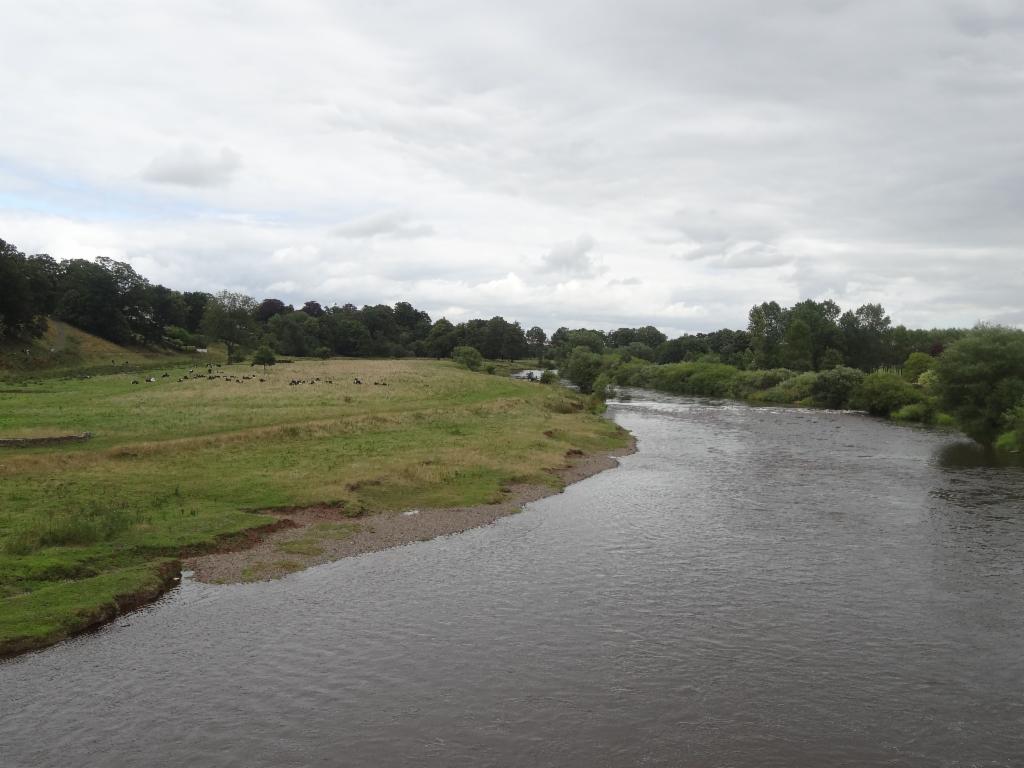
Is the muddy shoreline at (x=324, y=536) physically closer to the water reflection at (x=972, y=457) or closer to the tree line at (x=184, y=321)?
the water reflection at (x=972, y=457)

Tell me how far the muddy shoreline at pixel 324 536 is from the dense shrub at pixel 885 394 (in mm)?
79679

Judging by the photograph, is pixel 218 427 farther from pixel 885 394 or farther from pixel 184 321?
pixel 184 321

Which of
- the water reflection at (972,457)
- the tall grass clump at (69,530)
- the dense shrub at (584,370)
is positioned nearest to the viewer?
the tall grass clump at (69,530)

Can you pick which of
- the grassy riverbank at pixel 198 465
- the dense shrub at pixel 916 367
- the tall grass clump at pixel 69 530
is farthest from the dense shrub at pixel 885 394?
the tall grass clump at pixel 69 530

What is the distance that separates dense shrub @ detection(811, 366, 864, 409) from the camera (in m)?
124

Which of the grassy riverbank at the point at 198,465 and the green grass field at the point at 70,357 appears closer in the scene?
the grassy riverbank at the point at 198,465

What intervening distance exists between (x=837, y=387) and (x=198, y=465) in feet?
346

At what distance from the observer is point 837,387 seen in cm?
12450

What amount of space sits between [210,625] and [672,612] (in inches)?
645

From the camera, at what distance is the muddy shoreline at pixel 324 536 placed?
32.1 metres

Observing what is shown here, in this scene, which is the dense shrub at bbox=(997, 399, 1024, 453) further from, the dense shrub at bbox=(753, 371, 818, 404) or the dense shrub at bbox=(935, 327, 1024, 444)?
the dense shrub at bbox=(753, 371, 818, 404)

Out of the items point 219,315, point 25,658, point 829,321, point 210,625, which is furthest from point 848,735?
point 829,321

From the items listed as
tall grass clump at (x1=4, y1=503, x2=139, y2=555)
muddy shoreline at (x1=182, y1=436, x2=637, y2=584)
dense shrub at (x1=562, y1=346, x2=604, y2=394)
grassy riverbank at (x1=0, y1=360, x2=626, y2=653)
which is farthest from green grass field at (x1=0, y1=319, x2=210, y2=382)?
dense shrub at (x1=562, y1=346, x2=604, y2=394)

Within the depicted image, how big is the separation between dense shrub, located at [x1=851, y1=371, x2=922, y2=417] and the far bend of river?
238 ft
